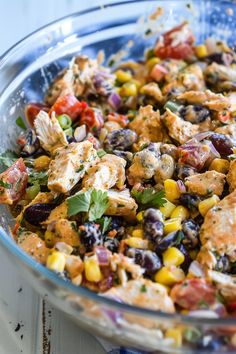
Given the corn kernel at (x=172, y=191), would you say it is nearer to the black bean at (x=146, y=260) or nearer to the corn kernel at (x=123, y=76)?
the black bean at (x=146, y=260)

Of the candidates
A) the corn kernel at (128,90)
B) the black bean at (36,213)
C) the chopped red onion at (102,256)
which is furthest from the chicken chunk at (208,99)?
the chopped red onion at (102,256)

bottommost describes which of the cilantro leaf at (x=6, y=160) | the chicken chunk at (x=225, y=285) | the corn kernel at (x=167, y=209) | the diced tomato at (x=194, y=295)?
the chicken chunk at (x=225, y=285)

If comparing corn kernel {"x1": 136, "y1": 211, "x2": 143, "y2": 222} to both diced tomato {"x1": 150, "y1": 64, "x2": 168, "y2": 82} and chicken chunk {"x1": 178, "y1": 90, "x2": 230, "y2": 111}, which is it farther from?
diced tomato {"x1": 150, "y1": 64, "x2": 168, "y2": 82}

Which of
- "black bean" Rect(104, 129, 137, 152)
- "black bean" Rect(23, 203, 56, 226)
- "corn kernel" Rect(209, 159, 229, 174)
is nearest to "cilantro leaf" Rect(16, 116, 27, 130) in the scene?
"black bean" Rect(104, 129, 137, 152)

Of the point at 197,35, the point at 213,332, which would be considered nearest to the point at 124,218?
the point at 213,332

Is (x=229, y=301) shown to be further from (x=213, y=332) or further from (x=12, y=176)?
(x=12, y=176)

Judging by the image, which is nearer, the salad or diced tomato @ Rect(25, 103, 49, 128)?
the salad
